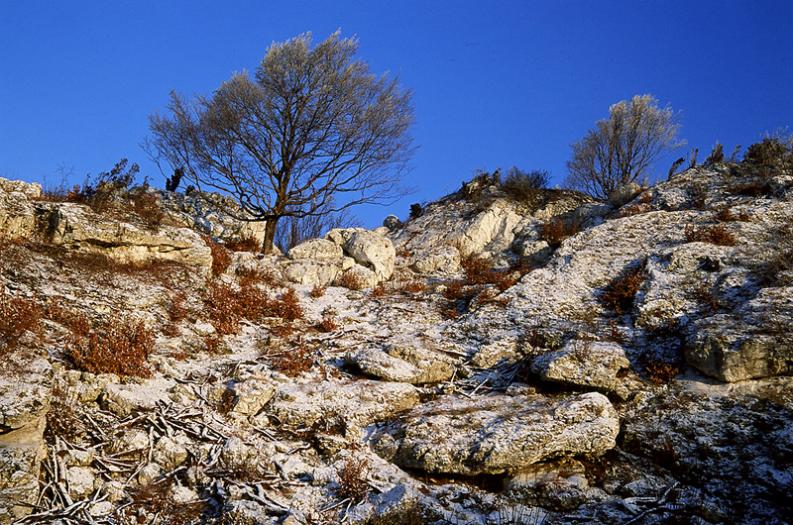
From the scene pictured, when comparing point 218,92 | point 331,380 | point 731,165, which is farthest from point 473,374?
point 731,165

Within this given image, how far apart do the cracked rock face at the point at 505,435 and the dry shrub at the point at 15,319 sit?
20.2 ft

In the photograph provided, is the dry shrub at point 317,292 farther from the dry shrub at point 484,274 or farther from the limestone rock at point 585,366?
the limestone rock at point 585,366

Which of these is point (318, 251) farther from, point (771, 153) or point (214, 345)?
point (771, 153)

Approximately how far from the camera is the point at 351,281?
15352 mm

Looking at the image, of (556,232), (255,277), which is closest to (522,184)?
(556,232)

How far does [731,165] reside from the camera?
1864cm

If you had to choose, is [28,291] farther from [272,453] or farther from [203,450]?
[272,453]

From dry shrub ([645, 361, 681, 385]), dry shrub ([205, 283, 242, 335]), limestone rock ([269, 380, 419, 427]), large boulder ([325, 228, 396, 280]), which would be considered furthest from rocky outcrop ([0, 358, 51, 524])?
large boulder ([325, 228, 396, 280])

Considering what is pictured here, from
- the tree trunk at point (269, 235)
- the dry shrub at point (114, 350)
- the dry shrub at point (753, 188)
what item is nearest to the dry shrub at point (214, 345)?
the dry shrub at point (114, 350)

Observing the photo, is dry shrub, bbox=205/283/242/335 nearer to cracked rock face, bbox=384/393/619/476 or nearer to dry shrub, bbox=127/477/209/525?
dry shrub, bbox=127/477/209/525

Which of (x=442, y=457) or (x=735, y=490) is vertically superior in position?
(x=442, y=457)

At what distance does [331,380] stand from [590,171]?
64.0 ft

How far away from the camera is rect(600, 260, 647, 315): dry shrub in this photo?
11.7m

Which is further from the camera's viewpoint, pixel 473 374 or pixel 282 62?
pixel 282 62
